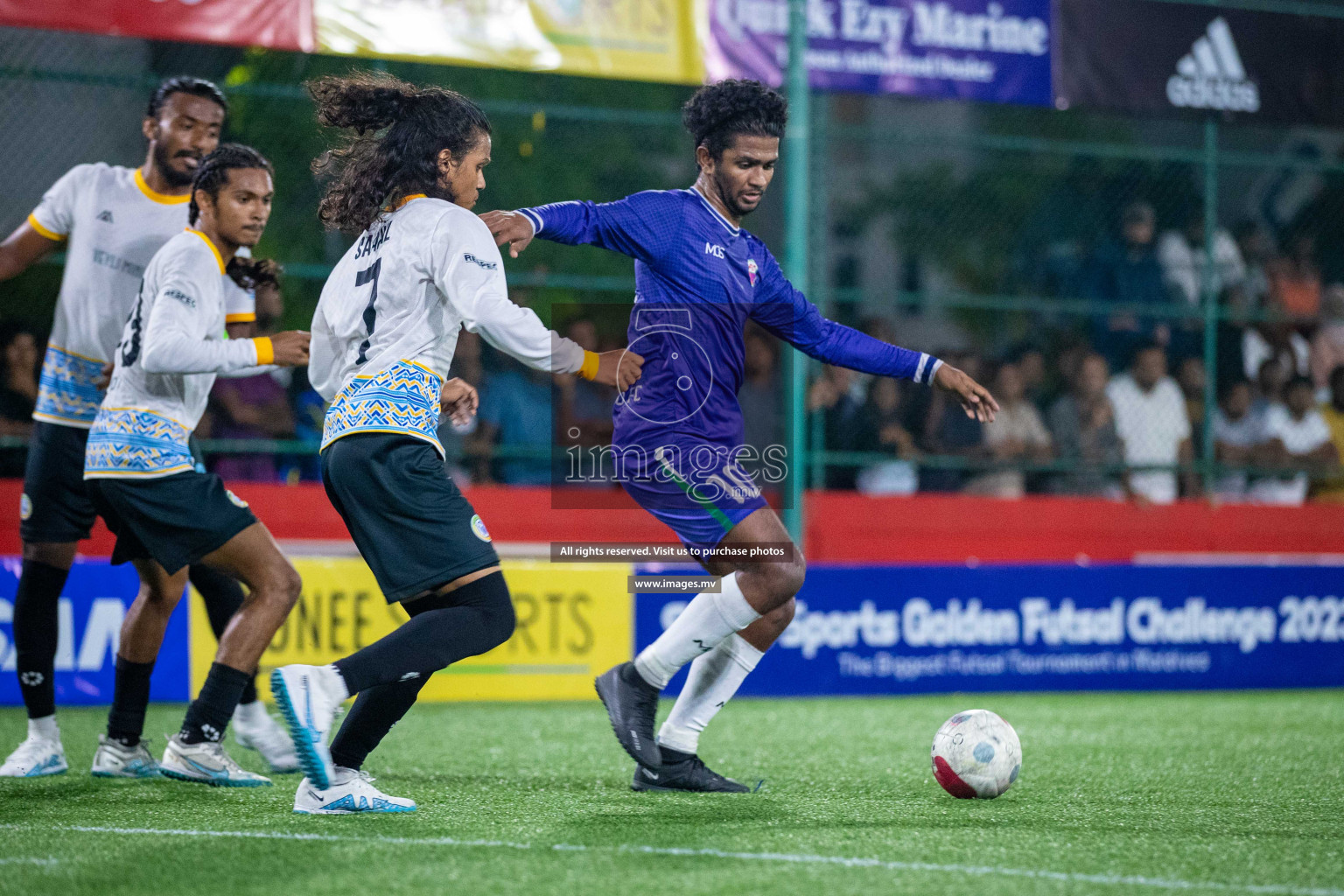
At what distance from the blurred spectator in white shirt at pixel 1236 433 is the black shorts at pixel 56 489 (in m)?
8.58

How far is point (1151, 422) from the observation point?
1106 cm

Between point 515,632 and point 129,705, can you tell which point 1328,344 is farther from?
point 129,705

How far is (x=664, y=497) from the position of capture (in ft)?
16.5

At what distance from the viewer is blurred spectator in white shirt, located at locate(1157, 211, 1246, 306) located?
38.3ft

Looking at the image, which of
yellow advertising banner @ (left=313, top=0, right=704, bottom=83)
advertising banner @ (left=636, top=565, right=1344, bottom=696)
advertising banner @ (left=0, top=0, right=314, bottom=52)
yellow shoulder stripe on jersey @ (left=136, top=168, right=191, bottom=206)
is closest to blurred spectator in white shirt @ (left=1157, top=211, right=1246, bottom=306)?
advertising banner @ (left=636, top=565, right=1344, bottom=696)

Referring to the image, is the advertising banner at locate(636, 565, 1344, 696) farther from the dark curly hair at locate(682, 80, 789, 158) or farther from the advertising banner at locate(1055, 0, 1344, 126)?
the dark curly hair at locate(682, 80, 789, 158)

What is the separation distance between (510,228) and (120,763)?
239 centimetres

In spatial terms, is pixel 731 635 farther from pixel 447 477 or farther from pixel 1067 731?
pixel 1067 731

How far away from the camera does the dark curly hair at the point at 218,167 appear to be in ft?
16.6

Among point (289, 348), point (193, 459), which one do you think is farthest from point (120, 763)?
point (289, 348)

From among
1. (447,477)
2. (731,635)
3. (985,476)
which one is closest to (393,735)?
(731,635)

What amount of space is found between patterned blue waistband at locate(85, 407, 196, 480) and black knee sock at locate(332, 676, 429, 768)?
122 centimetres

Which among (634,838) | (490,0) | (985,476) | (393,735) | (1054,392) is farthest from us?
(1054,392)

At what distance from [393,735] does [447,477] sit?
2743 millimetres
